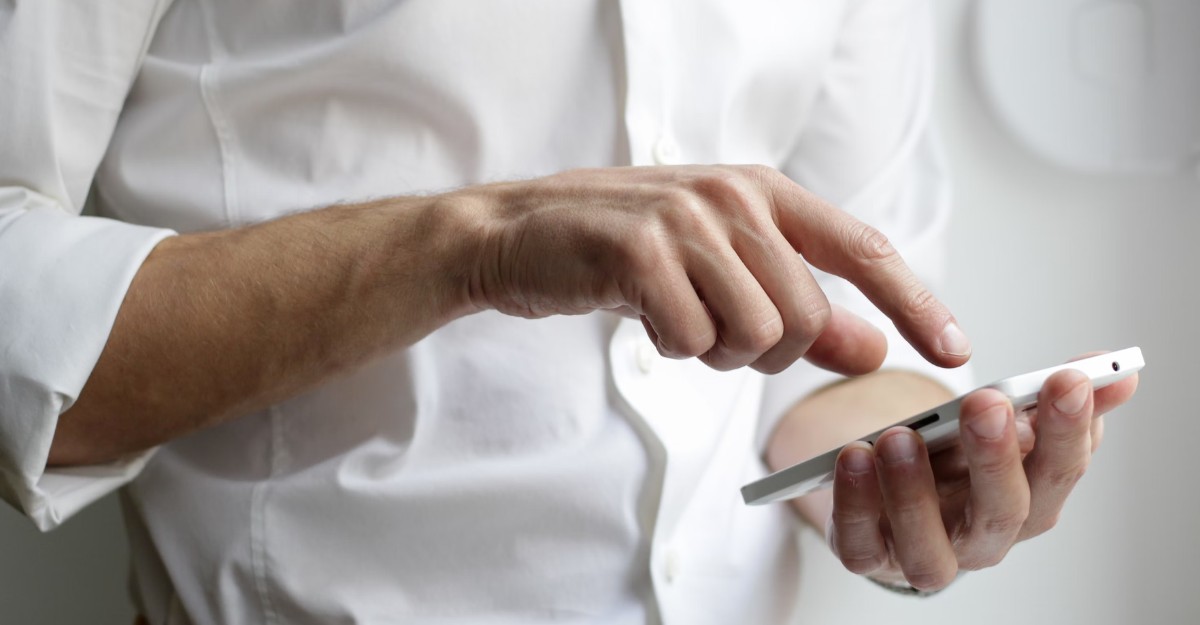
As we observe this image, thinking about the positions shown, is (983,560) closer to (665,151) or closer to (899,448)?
(899,448)

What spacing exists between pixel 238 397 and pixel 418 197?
0.16 metres

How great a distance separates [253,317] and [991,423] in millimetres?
403

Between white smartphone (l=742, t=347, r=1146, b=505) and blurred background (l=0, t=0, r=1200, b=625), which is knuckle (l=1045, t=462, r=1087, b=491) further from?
blurred background (l=0, t=0, r=1200, b=625)

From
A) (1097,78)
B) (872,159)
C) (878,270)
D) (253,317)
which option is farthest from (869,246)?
(1097,78)

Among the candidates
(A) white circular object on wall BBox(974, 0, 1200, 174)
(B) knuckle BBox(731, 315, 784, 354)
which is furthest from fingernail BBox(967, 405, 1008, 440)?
(A) white circular object on wall BBox(974, 0, 1200, 174)

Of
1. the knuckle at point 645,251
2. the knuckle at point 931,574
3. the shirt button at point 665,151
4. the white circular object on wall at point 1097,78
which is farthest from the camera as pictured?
the white circular object on wall at point 1097,78

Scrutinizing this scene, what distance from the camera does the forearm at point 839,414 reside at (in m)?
0.83

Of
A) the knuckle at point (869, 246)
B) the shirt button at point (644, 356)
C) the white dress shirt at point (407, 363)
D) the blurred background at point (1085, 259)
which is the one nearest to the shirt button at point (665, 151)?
the white dress shirt at point (407, 363)

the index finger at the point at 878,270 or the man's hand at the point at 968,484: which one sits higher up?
the index finger at the point at 878,270

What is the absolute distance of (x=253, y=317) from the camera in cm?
58

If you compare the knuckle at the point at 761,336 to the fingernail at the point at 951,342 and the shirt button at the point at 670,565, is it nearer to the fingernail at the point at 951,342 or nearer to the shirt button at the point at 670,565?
the fingernail at the point at 951,342

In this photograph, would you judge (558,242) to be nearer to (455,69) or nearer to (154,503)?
(455,69)

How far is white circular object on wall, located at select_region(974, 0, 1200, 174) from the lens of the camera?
111cm

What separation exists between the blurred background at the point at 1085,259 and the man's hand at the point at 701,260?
2.11 feet
